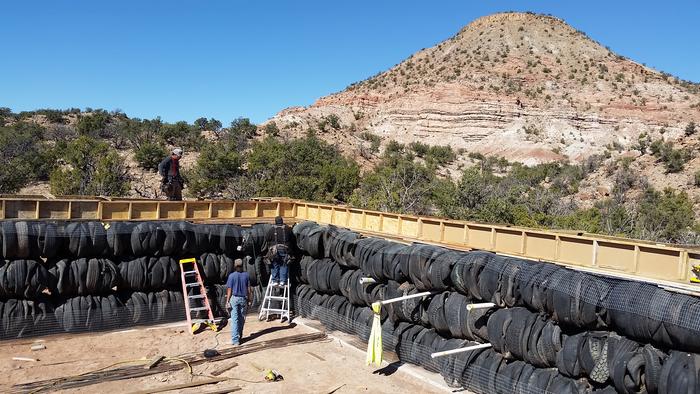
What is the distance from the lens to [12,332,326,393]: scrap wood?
8828 mm

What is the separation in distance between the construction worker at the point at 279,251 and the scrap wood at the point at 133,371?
220 centimetres

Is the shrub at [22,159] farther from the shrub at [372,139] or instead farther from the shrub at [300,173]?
the shrub at [372,139]

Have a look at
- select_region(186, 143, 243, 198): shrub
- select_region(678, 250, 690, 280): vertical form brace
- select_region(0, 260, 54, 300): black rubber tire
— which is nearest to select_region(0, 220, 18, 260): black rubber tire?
select_region(0, 260, 54, 300): black rubber tire

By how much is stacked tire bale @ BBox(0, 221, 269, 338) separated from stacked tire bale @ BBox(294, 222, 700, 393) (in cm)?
344

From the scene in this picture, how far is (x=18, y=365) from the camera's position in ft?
31.9

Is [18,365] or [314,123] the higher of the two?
[314,123]

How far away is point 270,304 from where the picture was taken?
14.0m

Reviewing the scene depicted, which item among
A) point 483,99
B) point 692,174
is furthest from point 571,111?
point 692,174

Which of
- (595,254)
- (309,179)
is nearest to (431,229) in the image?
(595,254)

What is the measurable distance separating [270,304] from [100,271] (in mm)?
4265

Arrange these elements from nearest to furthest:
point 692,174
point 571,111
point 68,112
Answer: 1. point 692,174
2. point 68,112
3. point 571,111

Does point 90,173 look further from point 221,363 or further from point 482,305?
point 482,305

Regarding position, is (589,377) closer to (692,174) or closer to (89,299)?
(89,299)

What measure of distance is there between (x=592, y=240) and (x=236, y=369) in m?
7.08
